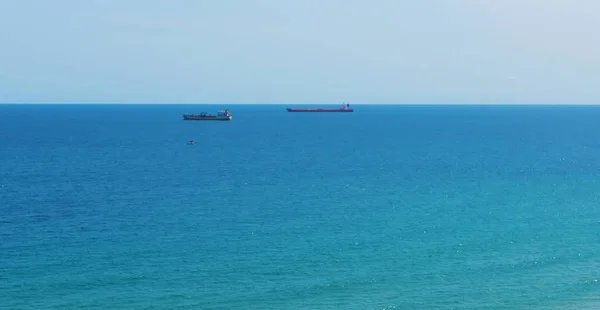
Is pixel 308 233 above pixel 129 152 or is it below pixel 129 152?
below

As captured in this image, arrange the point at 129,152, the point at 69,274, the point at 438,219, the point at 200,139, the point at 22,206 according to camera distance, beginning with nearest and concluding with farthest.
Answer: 1. the point at 69,274
2. the point at 438,219
3. the point at 22,206
4. the point at 129,152
5. the point at 200,139

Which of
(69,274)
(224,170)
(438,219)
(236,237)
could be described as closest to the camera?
(69,274)

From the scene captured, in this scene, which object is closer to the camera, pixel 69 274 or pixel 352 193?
pixel 69 274

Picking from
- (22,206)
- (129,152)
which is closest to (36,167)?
(129,152)

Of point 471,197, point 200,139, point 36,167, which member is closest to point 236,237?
point 471,197

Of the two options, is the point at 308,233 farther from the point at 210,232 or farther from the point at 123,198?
the point at 123,198

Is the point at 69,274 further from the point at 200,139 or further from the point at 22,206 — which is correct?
the point at 200,139
